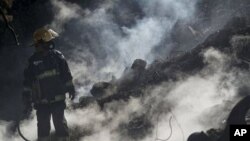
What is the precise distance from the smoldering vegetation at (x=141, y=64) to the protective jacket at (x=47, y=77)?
1.84 metres

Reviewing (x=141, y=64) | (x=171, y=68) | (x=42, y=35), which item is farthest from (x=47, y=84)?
(x=141, y=64)

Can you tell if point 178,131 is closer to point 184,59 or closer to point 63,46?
point 184,59

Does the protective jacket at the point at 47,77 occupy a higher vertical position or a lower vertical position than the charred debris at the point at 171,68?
lower

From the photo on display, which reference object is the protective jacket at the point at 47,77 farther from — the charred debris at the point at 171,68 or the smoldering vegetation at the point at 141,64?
the charred debris at the point at 171,68

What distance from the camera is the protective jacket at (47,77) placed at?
6.80 metres

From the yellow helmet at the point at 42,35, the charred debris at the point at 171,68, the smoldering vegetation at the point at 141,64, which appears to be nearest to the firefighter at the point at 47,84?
the yellow helmet at the point at 42,35

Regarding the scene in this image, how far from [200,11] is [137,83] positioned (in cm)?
851

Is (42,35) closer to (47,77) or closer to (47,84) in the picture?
(47,77)

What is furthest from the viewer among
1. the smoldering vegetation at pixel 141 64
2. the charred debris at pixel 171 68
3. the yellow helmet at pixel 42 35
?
the charred debris at pixel 171 68

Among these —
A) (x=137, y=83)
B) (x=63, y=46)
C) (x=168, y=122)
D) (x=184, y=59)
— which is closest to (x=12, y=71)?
(x=63, y=46)

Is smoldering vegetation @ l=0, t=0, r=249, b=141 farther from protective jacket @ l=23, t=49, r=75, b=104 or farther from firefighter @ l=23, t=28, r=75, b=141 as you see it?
protective jacket @ l=23, t=49, r=75, b=104

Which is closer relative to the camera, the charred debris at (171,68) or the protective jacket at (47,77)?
the protective jacket at (47,77)

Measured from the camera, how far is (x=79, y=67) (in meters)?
16.4

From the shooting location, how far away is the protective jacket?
6801 mm
